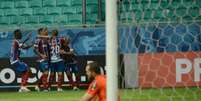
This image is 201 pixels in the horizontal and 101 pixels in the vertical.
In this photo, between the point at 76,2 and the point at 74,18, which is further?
the point at 76,2

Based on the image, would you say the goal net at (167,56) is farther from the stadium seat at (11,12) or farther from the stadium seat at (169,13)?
the stadium seat at (11,12)

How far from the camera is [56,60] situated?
14.5 m

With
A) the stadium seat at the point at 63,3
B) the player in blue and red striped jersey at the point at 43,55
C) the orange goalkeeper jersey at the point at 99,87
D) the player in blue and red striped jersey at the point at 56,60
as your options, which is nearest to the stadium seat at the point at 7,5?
the stadium seat at the point at 63,3

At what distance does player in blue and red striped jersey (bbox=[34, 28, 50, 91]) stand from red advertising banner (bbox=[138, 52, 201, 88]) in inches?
93.1

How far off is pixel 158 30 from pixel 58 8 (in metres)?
4.70

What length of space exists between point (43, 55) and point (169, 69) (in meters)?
3.05

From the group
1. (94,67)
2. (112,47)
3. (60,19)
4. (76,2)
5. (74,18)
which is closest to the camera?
(112,47)

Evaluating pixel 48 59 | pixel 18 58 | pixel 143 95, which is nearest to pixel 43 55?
pixel 48 59

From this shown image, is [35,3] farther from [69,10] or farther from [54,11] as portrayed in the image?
[69,10]

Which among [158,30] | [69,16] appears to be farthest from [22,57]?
Result: [158,30]

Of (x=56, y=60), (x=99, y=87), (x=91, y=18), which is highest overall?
(x=91, y=18)

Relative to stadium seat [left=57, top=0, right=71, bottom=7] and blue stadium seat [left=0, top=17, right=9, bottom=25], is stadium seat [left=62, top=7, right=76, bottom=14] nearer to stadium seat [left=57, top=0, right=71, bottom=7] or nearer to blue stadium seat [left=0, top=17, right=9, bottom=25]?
stadium seat [left=57, top=0, right=71, bottom=7]

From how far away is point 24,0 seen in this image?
17.0 meters

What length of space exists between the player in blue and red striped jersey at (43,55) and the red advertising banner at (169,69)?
7.76 feet
